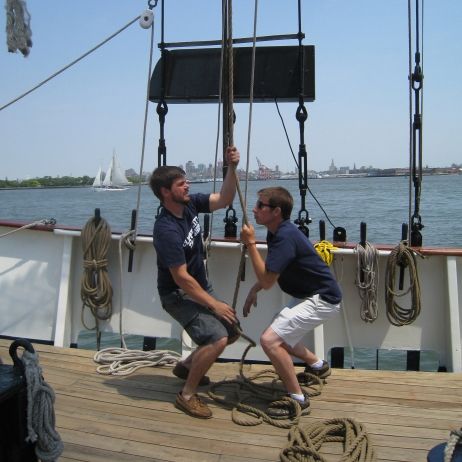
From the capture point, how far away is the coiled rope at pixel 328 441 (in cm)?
246

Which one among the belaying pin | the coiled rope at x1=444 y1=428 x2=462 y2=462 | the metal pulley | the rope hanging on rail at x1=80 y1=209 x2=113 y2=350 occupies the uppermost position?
the belaying pin

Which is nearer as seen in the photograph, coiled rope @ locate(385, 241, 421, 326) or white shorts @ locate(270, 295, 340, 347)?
white shorts @ locate(270, 295, 340, 347)

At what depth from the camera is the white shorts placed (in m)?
2.98

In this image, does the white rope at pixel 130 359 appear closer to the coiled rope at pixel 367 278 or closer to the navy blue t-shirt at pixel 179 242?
the navy blue t-shirt at pixel 179 242

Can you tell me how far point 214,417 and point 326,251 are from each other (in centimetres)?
149

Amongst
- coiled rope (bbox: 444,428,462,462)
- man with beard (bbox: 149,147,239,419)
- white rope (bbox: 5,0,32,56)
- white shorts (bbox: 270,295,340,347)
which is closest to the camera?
coiled rope (bbox: 444,428,462,462)

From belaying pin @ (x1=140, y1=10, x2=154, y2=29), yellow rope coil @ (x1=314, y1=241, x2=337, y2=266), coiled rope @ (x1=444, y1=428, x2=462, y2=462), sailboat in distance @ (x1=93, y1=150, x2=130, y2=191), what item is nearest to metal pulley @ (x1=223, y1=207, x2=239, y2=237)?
yellow rope coil @ (x1=314, y1=241, x2=337, y2=266)

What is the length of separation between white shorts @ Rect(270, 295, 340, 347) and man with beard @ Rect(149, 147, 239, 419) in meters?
0.28

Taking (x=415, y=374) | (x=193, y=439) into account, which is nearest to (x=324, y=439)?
(x=193, y=439)

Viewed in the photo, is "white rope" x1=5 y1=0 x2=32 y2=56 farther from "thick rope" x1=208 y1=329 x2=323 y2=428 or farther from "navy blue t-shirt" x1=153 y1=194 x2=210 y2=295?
"thick rope" x1=208 y1=329 x2=323 y2=428

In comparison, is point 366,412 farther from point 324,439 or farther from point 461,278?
point 461,278

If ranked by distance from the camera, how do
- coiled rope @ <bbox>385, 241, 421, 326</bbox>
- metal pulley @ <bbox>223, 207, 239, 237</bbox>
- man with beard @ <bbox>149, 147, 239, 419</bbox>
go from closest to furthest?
man with beard @ <bbox>149, 147, 239, 419</bbox> < coiled rope @ <bbox>385, 241, 421, 326</bbox> < metal pulley @ <bbox>223, 207, 239, 237</bbox>

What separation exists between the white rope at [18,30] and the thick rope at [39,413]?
8.31 ft

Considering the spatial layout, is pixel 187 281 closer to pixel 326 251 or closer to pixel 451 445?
pixel 326 251
